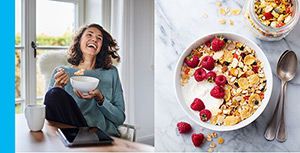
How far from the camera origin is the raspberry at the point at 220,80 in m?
0.80

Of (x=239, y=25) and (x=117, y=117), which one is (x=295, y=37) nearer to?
(x=239, y=25)

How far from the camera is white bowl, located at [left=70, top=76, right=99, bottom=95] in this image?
1006mm

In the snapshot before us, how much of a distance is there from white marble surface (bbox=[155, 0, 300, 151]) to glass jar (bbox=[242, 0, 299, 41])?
0.03m

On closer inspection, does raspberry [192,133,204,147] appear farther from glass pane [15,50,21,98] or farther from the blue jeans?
glass pane [15,50,21,98]

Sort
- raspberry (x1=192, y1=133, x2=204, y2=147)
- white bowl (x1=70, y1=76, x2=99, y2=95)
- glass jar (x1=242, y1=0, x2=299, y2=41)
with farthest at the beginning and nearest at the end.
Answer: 1. white bowl (x1=70, y1=76, x2=99, y2=95)
2. raspberry (x1=192, y1=133, x2=204, y2=147)
3. glass jar (x1=242, y1=0, x2=299, y2=41)

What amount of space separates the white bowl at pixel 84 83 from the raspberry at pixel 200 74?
1.28ft

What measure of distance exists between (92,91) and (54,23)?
289 millimetres

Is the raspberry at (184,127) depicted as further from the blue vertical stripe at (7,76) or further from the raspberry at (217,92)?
the blue vertical stripe at (7,76)

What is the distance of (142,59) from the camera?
100 centimetres

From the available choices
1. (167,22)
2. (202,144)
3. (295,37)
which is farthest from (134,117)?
(295,37)

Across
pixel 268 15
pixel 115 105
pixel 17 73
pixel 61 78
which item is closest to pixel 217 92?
pixel 268 15

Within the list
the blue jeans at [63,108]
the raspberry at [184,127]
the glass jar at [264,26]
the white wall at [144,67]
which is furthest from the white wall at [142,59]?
the glass jar at [264,26]

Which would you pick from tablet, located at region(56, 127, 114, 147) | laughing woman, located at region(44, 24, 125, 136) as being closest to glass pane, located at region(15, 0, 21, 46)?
laughing woman, located at region(44, 24, 125, 136)

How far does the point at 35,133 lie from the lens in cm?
102
